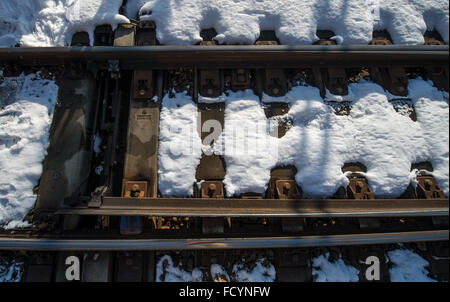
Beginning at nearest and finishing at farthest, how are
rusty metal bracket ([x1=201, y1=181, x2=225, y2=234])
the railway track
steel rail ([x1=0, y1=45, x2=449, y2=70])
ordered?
the railway track, rusty metal bracket ([x1=201, y1=181, x2=225, y2=234]), steel rail ([x1=0, y1=45, x2=449, y2=70])

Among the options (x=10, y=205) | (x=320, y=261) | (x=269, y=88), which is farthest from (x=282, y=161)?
(x=10, y=205)

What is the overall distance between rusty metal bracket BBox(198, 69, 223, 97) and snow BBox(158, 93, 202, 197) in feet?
1.00

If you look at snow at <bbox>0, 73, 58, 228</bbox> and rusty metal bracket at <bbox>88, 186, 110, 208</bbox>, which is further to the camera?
snow at <bbox>0, 73, 58, 228</bbox>

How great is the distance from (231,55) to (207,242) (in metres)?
3.08

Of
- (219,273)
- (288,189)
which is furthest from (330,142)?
(219,273)

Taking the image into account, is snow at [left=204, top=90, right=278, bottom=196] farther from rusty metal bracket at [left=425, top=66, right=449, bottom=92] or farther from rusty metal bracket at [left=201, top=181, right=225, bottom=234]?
rusty metal bracket at [left=425, top=66, right=449, bottom=92]

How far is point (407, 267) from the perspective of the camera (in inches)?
152

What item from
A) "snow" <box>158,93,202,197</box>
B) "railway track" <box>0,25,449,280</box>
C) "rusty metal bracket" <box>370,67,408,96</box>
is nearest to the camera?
"railway track" <box>0,25,449,280</box>

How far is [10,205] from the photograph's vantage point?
372 centimetres

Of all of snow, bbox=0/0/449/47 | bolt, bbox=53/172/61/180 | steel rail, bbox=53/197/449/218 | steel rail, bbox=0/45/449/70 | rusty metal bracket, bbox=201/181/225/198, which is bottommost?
steel rail, bbox=53/197/449/218

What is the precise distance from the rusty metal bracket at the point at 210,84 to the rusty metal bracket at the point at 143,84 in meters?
0.85

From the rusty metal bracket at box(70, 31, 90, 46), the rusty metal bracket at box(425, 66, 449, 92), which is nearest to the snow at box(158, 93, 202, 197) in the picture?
the rusty metal bracket at box(70, 31, 90, 46)

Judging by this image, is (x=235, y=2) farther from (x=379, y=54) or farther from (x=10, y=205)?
(x=10, y=205)

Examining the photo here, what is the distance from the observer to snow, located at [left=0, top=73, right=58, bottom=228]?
374 cm
